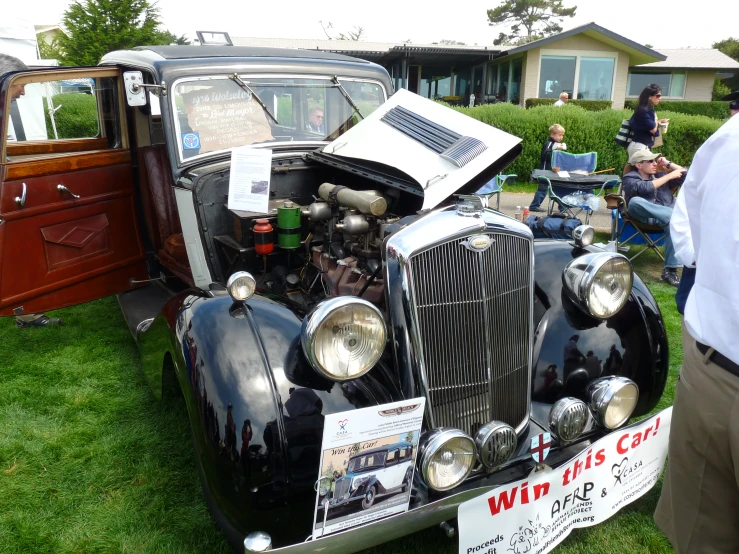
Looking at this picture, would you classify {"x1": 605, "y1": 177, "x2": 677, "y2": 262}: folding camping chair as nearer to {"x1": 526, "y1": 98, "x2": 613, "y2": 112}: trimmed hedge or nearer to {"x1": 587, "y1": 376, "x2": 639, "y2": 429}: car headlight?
{"x1": 587, "y1": 376, "x2": 639, "y2": 429}: car headlight

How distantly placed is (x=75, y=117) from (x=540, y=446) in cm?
444

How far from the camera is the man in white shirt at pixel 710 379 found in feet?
4.54

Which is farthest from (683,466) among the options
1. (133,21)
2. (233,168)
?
(133,21)

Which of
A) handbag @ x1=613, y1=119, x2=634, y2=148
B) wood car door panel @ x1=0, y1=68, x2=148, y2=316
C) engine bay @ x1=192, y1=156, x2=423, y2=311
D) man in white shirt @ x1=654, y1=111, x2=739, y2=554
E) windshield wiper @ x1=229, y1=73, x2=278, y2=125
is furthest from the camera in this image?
handbag @ x1=613, y1=119, x2=634, y2=148

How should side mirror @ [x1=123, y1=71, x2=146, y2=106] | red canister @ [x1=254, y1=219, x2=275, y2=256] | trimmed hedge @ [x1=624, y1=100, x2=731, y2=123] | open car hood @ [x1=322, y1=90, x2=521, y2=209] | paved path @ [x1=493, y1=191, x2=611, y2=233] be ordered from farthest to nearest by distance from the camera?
trimmed hedge @ [x1=624, y1=100, x2=731, y2=123] → paved path @ [x1=493, y1=191, x2=611, y2=233] → side mirror @ [x1=123, y1=71, x2=146, y2=106] → red canister @ [x1=254, y1=219, x2=275, y2=256] → open car hood @ [x1=322, y1=90, x2=521, y2=209]

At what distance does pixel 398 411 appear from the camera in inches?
69.6

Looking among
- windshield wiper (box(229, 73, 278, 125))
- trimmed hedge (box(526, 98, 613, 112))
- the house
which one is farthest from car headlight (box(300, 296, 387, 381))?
trimmed hedge (box(526, 98, 613, 112))

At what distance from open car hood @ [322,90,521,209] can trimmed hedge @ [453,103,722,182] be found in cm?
983

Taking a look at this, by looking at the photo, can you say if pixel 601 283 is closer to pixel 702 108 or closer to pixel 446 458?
pixel 446 458

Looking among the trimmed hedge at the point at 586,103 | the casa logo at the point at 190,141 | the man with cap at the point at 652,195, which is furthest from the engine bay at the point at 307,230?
the trimmed hedge at the point at 586,103

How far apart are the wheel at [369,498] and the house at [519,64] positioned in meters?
18.4

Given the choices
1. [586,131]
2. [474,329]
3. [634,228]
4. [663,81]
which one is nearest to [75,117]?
[474,329]

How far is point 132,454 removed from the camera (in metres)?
2.85

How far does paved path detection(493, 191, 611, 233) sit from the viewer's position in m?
8.16
